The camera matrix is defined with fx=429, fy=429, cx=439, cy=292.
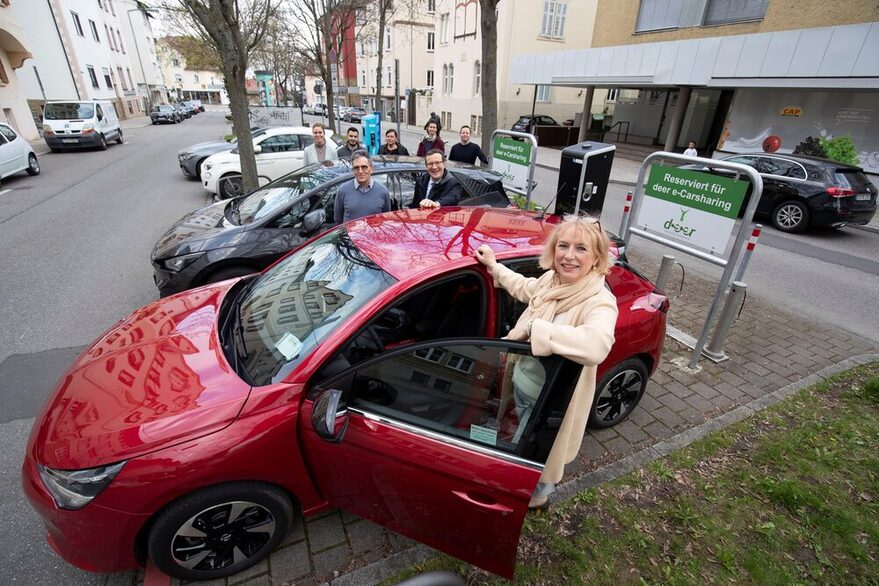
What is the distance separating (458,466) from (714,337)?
3649mm

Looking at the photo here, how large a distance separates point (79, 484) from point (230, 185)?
897cm

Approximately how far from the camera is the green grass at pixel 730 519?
2309 millimetres

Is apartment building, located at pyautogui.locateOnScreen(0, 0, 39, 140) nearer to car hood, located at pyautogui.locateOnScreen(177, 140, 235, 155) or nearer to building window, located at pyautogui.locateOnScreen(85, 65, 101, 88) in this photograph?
car hood, located at pyautogui.locateOnScreen(177, 140, 235, 155)

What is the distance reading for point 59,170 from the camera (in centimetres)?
1334

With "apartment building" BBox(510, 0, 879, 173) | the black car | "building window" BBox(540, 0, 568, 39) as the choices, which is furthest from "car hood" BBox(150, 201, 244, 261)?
"building window" BBox(540, 0, 568, 39)

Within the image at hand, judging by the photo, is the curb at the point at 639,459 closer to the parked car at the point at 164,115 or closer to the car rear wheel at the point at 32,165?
the car rear wheel at the point at 32,165

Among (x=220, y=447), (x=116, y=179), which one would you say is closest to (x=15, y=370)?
(x=220, y=447)

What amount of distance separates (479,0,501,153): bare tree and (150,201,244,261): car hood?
592 cm

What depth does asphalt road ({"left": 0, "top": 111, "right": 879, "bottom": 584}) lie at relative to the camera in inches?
115

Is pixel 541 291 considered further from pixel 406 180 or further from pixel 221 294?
pixel 406 180

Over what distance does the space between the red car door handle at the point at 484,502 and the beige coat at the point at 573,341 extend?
18.0 inches

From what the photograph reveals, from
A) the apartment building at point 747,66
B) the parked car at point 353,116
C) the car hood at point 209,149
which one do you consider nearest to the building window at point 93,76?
the parked car at point 353,116

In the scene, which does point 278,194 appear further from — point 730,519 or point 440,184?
point 730,519

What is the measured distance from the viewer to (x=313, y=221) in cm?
464
